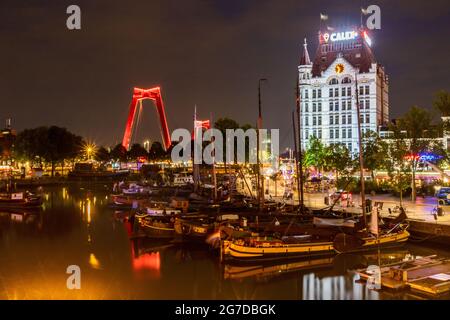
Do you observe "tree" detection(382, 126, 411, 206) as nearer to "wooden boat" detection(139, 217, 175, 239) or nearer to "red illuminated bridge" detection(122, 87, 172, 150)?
"wooden boat" detection(139, 217, 175, 239)

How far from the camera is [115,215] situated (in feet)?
142

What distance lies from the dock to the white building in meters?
65.9

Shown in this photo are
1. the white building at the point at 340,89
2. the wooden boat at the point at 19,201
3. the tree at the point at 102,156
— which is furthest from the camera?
the tree at the point at 102,156

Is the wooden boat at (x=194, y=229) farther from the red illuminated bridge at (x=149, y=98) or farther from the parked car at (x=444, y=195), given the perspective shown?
the red illuminated bridge at (x=149, y=98)

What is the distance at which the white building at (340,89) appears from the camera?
86.8 m

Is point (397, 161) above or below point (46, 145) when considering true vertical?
below

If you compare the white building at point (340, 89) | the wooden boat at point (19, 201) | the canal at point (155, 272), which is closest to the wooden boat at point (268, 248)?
the canal at point (155, 272)

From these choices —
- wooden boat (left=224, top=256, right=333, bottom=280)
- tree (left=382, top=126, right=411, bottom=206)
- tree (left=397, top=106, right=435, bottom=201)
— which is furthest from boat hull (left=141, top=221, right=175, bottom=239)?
tree (left=397, top=106, right=435, bottom=201)

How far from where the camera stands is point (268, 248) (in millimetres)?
23969

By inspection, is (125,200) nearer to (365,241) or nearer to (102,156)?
(365,241)

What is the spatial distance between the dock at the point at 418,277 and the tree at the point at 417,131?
20.1 m

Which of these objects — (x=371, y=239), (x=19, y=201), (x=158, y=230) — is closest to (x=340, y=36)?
(x=19, y=201)

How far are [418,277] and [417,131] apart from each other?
24.6 meters

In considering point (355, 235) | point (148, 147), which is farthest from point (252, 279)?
point (148, 147)
